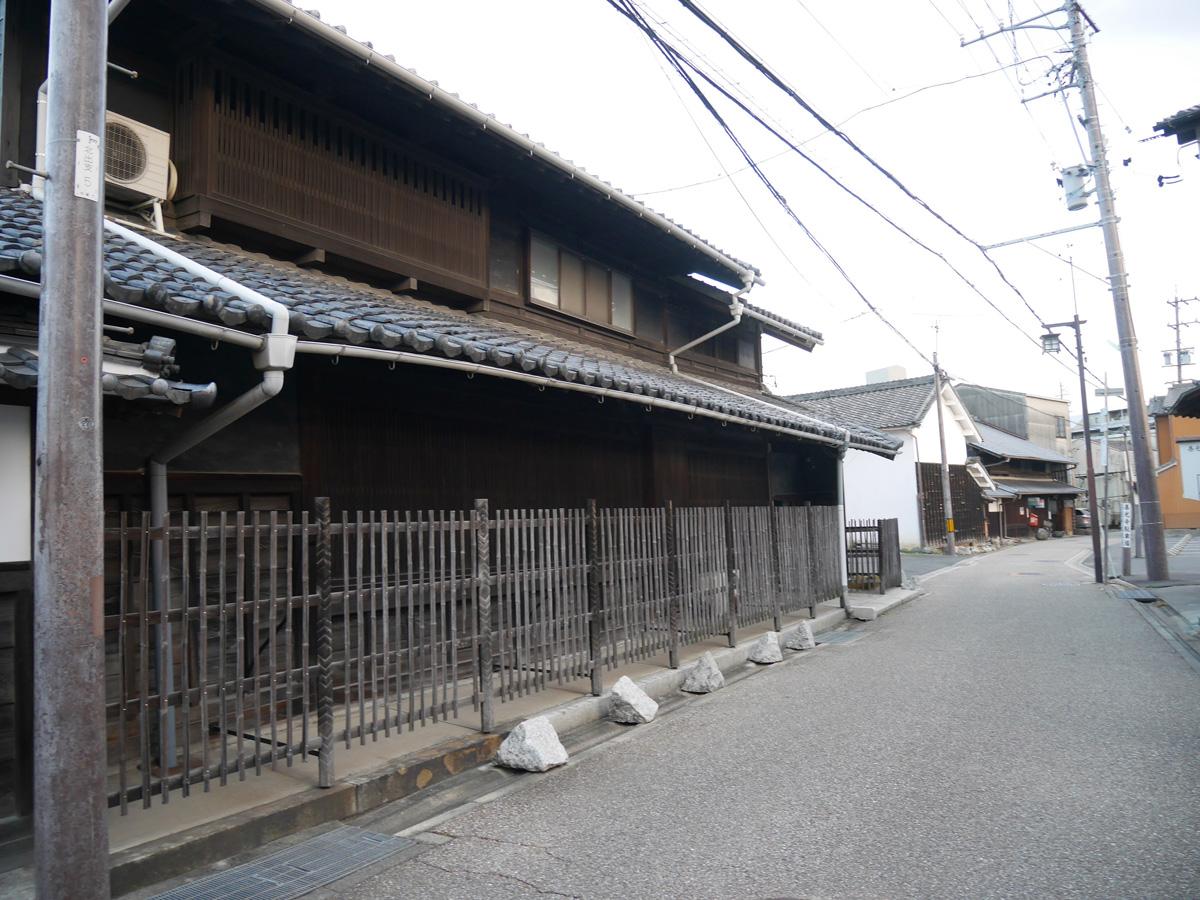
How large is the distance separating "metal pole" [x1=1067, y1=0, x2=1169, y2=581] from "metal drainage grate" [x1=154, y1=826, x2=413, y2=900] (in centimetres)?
1810

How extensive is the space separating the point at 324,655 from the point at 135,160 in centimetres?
445

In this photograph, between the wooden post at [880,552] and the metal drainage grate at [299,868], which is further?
the wooden post at [880,552]

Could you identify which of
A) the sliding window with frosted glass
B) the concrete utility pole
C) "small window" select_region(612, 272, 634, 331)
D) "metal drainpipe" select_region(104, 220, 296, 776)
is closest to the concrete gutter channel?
"metal drainpipe" select_region(104, 220, 296, 776)

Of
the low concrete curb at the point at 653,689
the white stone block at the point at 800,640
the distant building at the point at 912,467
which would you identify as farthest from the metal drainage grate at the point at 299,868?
the distant building at the point at 912,467

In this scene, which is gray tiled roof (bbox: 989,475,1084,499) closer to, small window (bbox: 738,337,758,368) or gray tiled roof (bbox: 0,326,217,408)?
small window (bbox: 738,337,758,368)

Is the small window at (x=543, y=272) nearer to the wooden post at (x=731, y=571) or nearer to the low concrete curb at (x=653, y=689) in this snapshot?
the wooden post at (x=731, y=571)

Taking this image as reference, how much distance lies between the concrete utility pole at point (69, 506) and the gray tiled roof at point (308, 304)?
102 cm

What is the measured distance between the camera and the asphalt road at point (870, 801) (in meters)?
3.91

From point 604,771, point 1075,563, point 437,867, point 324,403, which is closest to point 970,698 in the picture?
point 604,771

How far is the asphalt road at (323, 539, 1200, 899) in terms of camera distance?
3.91 m

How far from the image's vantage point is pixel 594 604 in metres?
7.33

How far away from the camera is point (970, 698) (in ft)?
25.5

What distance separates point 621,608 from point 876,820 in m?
3.61

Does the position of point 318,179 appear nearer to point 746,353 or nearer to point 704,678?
point 704,678
